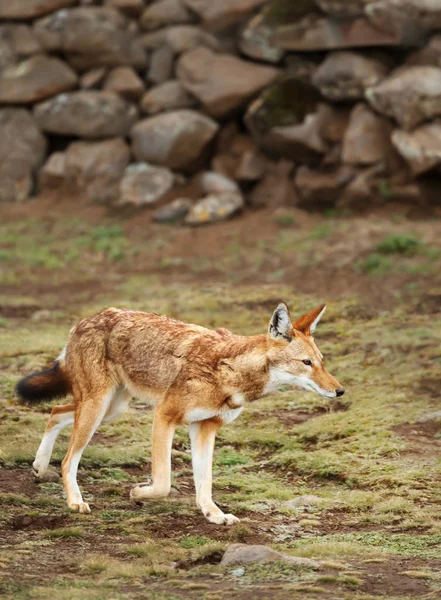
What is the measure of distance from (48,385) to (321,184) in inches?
417

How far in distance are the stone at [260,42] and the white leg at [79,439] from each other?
1258cm

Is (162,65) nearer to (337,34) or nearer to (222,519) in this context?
(337,34)

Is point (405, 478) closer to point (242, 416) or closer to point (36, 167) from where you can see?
point (242, 416)

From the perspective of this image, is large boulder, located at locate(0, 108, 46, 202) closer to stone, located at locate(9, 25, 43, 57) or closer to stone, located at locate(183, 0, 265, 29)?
stone, located at locate(9, 25, 43, 57)

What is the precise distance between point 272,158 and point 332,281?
4278mm

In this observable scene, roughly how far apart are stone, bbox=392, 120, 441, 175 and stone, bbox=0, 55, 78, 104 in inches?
261

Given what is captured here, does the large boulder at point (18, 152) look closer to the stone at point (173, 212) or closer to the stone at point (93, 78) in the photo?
the stone at point (93, 78)

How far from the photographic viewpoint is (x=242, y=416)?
1070 cm

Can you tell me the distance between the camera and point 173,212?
18.5m

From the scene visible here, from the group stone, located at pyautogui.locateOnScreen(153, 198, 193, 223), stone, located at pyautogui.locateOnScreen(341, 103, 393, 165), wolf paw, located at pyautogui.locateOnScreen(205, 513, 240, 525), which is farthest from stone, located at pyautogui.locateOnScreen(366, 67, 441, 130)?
A: wolf paw, located at pyautogui.locateOnScreen(205, 513, 240, 525)

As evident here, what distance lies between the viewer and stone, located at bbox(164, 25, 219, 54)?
19.9m

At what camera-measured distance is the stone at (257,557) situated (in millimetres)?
6566

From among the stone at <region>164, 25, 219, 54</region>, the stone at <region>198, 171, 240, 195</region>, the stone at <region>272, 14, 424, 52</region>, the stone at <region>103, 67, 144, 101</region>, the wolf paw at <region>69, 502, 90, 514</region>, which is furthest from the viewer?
the stone at <region>103, 67, 144, 101</region>

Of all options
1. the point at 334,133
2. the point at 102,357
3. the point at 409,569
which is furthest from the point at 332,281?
the point at 409,569
